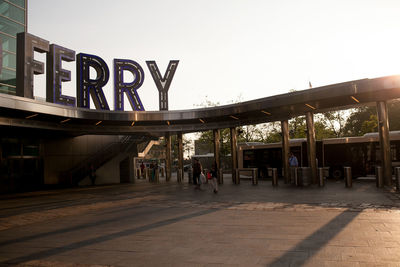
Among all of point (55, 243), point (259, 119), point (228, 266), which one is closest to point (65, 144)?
point (259, 119)

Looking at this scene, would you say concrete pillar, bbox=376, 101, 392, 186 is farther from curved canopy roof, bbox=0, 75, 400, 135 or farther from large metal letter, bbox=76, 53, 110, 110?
large metal letter, bbox=76, 53, 110, 110

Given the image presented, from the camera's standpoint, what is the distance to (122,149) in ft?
99.1

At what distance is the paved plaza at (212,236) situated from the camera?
557 centimetres

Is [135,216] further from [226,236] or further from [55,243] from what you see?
[226,236]

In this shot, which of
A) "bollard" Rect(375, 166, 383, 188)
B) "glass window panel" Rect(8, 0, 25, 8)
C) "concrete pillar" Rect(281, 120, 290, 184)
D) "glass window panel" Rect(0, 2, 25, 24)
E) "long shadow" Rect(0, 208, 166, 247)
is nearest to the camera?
"long shadow" Rect(0, 208, 166, 247)

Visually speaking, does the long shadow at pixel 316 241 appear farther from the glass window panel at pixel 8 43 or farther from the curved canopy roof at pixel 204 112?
the glass window panel at pixel 8 43

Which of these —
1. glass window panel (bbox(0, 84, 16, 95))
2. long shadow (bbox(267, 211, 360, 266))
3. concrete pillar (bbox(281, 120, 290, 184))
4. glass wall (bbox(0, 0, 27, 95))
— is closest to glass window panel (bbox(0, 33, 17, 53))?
glass wall (bbox(0, 0, 27, 95))

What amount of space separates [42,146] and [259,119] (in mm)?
17250

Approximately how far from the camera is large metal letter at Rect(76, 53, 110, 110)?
21.9 metres

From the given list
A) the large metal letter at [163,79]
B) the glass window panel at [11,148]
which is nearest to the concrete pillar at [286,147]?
the large metal letter at [163,79]

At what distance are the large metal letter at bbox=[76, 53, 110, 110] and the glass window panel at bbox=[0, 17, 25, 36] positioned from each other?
47.4 feet

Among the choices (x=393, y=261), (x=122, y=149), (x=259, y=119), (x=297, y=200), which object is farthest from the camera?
(x=122, y=149)

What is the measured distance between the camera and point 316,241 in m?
6.41

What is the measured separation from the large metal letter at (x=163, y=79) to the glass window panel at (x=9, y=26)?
1575 centimetres
